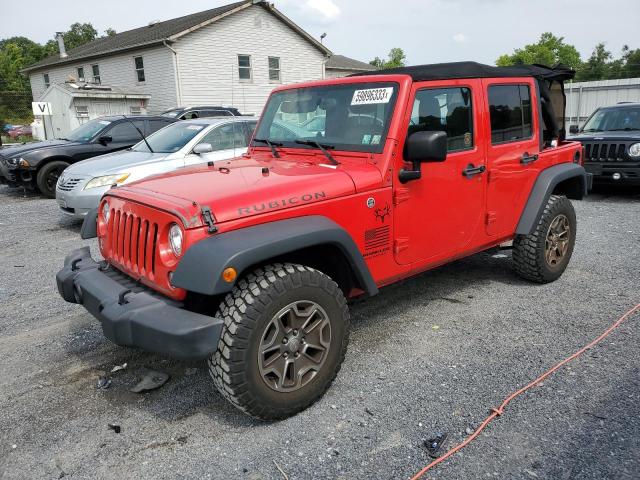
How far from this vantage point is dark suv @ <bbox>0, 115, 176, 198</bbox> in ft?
33.6

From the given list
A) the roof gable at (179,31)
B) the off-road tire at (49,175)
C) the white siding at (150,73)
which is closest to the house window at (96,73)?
the white siding at (150,73)

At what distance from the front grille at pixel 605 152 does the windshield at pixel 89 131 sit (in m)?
9.49

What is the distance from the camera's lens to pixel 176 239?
2.71 meters

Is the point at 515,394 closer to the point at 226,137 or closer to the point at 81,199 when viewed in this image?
the point at 226,137

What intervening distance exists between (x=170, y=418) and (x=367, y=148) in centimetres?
209

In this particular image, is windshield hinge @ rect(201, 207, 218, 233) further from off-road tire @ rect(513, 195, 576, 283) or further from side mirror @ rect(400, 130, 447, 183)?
off-road tire @ rect(513, 195, 576, 283)

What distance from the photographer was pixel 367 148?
3.40 metres

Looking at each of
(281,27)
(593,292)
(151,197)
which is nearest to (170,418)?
(151,197)

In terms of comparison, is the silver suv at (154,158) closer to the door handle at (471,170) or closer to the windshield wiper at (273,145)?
the windshield wiper at (273,145)

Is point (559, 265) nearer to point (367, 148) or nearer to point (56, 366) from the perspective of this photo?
point (367, 148)

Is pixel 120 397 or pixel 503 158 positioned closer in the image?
pixel 120 397

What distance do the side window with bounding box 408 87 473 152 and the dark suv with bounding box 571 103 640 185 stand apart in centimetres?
653

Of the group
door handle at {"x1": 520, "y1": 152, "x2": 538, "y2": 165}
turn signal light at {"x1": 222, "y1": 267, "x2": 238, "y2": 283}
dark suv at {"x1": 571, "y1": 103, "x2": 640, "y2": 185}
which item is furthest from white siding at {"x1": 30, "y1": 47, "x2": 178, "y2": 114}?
turn signal light at {"x1": 222, "y1": 267, "x2": 238, "y2": 283}

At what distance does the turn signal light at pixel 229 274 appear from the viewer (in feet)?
8.04
